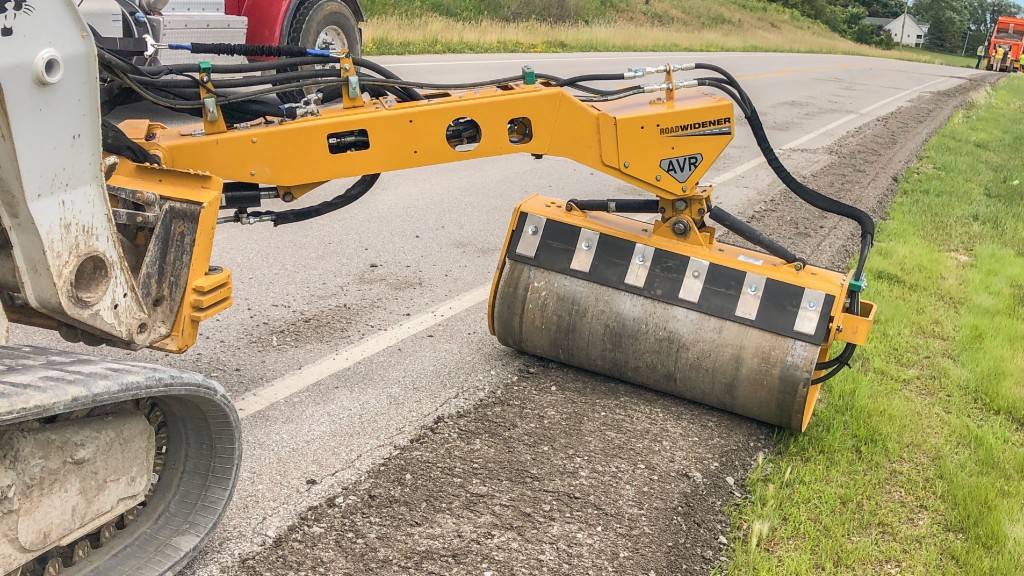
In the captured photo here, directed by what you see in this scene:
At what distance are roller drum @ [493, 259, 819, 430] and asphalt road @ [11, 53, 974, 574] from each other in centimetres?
25

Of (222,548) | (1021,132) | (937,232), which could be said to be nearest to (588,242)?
(222,548)

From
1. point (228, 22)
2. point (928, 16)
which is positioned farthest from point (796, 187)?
point (928, 16)

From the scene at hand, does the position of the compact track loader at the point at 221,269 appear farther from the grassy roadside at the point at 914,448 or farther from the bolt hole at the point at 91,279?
the grassy roadside at the point at 914,448

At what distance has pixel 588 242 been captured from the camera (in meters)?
4.29

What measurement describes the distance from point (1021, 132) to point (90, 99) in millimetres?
16977

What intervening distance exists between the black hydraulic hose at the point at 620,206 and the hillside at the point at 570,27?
45.4 ft

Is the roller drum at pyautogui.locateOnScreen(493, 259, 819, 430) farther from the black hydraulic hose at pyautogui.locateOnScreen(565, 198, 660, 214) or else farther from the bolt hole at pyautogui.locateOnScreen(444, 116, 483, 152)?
the bolt hole at pyautogui.locateOnScreen(444, 116, 483, 152)

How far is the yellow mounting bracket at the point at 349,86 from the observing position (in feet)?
11.8

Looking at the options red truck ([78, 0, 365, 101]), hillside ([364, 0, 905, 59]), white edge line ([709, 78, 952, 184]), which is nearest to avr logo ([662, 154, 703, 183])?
red truck ([78, 0, 365, 101])

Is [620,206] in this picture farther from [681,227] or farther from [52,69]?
[52,69]

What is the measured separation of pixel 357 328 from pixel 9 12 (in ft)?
9.42

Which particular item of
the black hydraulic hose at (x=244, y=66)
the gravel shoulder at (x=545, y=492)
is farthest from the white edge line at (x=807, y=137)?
the black hydraulic hose at (x=244, y=66)

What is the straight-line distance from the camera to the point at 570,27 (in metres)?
30.9

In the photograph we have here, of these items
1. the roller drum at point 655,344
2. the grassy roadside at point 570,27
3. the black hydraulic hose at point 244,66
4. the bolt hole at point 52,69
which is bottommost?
the roller drum at point 655,344
